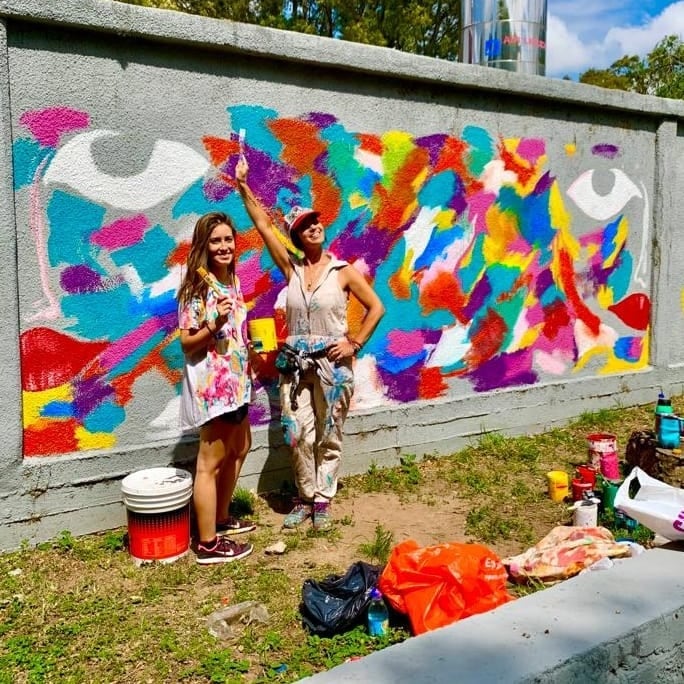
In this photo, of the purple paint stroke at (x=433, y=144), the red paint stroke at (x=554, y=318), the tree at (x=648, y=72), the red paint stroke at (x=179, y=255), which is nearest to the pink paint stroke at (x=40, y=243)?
the red paint stroke at (x=179, y=255)

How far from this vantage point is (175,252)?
4.58 m

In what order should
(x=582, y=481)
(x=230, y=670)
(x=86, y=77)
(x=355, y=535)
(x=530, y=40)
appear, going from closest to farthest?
1. (x=230, y=670)
2. (x=86, y=77)
3. (x=355, y=535)
4. (x=582, y=481)
5. (x=530, y=40)

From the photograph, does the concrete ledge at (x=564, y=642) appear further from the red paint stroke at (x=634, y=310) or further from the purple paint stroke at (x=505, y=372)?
the red paint stroke at (x=634, y=310)

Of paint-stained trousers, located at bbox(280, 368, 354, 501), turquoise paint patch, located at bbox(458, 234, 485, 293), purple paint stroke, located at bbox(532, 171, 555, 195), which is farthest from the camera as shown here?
purple paint stroke, located at bbox(532, 171, 555, 195)

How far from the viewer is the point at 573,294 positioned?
21.9ft

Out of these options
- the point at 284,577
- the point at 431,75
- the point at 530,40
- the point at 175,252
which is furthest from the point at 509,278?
the point at 284,577

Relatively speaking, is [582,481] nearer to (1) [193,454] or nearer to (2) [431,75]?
(1) [193,454]

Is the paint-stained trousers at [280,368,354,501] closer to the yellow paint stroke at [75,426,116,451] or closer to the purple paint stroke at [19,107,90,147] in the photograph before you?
the yellow paint stroke at [75,426,116,451]

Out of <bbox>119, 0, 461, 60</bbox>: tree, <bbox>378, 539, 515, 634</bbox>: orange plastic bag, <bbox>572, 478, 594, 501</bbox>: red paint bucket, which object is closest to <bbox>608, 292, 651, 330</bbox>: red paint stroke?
<bbox>572, 478, 594, 501</bbox>: red paint bucket

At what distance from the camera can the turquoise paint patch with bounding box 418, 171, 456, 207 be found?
18.6 feet

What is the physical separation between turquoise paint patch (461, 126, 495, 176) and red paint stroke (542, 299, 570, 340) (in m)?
1.43

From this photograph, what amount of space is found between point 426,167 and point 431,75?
664 millimetres

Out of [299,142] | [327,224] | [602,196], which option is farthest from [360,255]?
[602,196]

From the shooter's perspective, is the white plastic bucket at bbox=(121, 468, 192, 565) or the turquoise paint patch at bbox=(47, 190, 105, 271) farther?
the turquoise paint patch at bbox=(47, 190, 105, 271)
